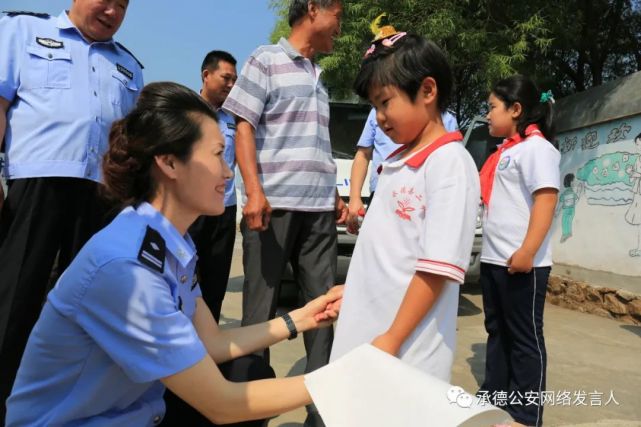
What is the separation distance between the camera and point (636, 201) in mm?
5074

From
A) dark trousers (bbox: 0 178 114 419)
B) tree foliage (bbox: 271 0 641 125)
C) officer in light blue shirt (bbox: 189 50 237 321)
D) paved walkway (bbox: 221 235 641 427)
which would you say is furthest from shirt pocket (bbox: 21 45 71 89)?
tree foliage (bbox: 271 0 641 125)

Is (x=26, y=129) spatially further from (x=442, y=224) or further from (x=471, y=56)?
(x=471, y=56)

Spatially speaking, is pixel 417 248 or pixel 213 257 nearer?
pixel 417 248

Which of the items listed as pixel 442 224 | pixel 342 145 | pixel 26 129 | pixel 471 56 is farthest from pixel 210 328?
pixel 471 56

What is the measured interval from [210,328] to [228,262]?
176 centimetres

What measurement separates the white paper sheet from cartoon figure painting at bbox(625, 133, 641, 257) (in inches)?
189

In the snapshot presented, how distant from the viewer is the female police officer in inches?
46.6

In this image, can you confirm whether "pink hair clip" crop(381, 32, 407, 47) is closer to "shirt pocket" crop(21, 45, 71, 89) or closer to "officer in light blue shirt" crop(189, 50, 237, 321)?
"shirt pocket" crop(21, 45, 71, 89)

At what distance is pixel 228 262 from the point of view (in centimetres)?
346

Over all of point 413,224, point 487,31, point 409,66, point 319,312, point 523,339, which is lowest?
point 523,339

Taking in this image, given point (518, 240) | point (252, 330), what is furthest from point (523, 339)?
point (252, 330)

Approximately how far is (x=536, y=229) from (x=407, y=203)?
1216mm

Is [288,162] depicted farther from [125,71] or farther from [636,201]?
[636,201]

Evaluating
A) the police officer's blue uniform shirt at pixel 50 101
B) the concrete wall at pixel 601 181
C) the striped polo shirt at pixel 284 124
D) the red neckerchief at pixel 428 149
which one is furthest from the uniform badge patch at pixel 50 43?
the concrete wall at pixel 601 181
